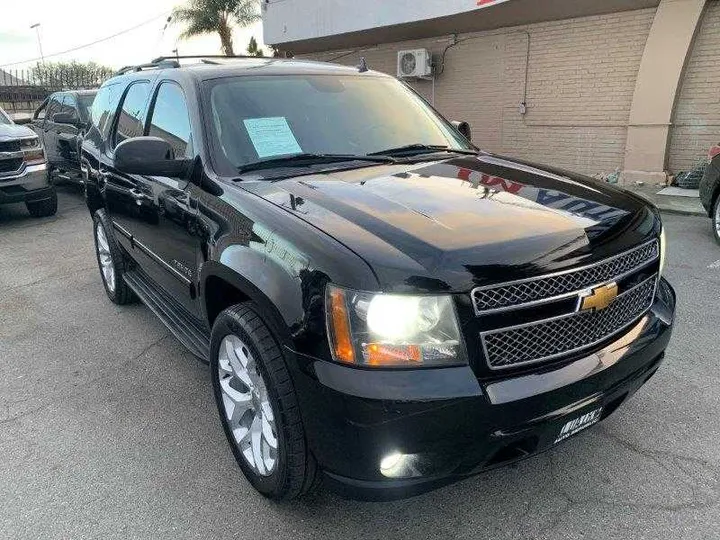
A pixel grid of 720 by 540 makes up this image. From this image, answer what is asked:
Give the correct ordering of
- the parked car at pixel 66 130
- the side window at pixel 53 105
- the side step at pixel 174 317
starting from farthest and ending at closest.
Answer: the side window at pixel 53 105
the parked car at pixel 66 130
the side step at pixel 174 317

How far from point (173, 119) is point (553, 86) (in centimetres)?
954

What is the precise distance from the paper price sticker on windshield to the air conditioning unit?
10580 millimetres

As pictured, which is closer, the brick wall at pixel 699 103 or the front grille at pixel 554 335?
the front grille at pixel 554 335

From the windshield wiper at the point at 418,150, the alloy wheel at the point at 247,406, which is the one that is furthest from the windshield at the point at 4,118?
the alloy wheel at the point at 247,406

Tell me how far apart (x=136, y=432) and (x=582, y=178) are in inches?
106

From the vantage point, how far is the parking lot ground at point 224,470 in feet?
7.75

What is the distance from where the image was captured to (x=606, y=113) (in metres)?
10.6

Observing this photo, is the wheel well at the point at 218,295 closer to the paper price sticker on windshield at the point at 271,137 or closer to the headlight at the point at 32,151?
the paper price sticker on windshield at the point at 271,137

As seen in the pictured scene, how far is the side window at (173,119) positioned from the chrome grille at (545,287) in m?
1.85

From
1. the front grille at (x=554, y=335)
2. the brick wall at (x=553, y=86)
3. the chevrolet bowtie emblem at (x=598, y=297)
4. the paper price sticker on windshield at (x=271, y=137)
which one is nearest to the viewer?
the front grille at (x=554, y=335)

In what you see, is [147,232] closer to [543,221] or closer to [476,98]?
[543,221]

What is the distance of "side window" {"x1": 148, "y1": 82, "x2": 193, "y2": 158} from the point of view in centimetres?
313

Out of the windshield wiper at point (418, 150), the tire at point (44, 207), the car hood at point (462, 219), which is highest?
the windshield wiper at point (418, 150)

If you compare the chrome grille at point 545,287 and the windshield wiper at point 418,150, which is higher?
the windshield wiper at point 418,150
